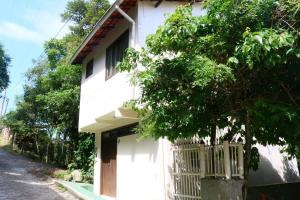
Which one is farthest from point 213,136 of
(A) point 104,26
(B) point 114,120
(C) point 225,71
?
(A) point 104,26

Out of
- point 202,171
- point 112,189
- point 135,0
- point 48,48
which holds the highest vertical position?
point 48,48

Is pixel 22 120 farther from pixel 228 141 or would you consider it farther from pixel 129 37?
pixel 228 141

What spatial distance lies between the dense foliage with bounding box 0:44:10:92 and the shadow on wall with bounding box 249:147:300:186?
19.9m

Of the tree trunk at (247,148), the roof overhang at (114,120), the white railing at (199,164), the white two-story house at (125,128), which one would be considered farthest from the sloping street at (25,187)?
the tree trunk at (247,148)

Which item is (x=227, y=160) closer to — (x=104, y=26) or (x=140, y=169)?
(x=140, y=169)

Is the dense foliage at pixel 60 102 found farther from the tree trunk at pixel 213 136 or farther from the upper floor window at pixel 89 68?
the tree trunk at pixel 213 136

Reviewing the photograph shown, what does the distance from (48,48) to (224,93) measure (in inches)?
871

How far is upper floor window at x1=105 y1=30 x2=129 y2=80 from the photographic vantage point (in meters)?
13.0

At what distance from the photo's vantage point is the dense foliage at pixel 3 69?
25797mm

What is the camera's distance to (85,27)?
26.4 m

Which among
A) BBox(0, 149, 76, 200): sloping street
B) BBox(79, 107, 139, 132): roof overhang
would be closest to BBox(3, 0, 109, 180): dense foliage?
BBox(0, 149, 76, 200): sloping street

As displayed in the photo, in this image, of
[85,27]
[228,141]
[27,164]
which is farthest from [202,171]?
[27,164]

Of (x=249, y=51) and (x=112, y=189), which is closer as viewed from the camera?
(x=249, y=51)

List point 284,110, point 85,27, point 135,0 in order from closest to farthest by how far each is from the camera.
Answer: point 284,110
point 135,0
point 85,27
